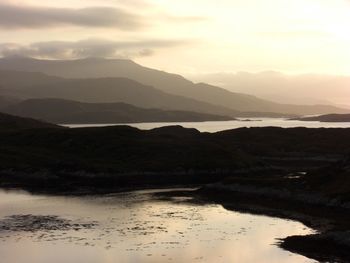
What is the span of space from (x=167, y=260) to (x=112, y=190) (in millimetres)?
59697

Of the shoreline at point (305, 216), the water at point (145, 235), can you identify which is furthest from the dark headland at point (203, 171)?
the water at point (145, 235)

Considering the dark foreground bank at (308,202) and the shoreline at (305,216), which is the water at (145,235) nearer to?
the shoreline at (305,216)

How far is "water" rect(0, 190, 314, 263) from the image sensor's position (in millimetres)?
54156

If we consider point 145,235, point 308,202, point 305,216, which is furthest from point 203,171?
point 145,235

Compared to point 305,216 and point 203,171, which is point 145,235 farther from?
point 203,171

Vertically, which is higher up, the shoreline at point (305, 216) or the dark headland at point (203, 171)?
the dark headland at point (203, 171)

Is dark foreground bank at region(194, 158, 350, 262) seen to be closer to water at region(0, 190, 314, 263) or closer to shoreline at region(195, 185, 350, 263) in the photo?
shoreline at region(195, 185, 350, 263)

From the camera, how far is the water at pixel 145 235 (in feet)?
178

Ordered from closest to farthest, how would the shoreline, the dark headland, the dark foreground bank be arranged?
the shoreline, the dark foreground bank, the dark headland

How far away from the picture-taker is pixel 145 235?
211 ft

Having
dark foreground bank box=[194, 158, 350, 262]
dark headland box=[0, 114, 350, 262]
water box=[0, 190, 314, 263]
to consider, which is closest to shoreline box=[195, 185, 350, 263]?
dark foreground bank box=[194, 158, 350, 262]

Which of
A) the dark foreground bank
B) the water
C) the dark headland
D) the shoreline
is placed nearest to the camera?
the water

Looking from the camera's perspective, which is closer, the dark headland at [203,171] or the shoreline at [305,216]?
the shoreline at [305,216]

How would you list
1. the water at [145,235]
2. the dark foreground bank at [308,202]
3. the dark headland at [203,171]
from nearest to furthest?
the water at [145,235] → the dark foreground bank at [308,202] → the dark headland at [203,171]
